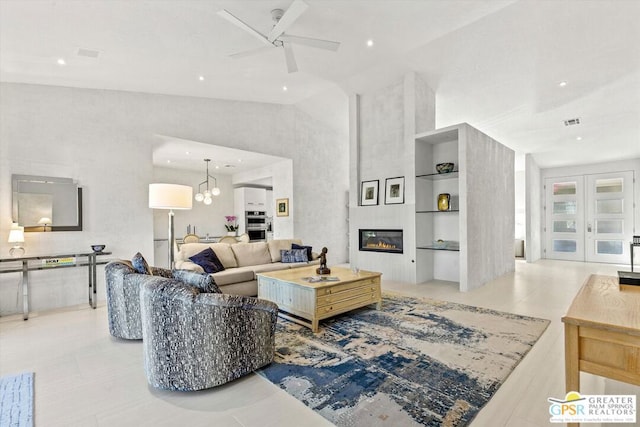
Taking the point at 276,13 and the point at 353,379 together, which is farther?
the point at 276,13

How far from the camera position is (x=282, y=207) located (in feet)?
24.8

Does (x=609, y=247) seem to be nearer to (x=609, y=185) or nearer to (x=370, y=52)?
(x=609, y=185)

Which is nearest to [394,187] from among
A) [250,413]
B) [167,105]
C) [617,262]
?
[167,105]

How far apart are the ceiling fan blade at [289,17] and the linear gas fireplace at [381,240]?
3893mm

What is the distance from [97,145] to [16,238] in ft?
5.46

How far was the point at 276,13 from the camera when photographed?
3414 millimetres

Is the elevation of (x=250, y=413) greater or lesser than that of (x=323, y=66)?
lesser

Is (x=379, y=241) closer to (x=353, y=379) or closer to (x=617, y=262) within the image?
(x=353, y=379)

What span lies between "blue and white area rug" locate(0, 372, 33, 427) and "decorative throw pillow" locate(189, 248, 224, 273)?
2.15 m

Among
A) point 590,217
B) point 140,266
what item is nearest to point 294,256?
point 140,266

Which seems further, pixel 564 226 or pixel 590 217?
pixel 564 226

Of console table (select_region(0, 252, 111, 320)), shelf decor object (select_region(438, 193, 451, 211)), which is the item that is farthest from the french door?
console table (select_region(0, 252, 111, 320))

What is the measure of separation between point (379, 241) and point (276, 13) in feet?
14.0

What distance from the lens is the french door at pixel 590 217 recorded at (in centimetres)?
820
